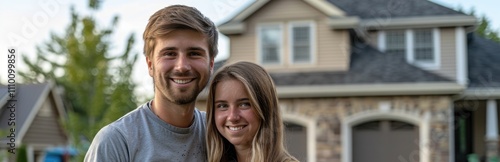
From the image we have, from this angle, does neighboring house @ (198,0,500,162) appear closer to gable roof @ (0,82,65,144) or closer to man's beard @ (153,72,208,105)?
gable roof @ (0,82,65,144)

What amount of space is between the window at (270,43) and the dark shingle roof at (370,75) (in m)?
0.33

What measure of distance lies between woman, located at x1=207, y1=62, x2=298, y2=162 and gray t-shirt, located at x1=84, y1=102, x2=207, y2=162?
82 mm

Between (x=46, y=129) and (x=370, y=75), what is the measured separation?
8910 millimetres

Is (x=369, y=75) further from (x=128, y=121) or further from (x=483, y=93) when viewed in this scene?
(x=128, y=121)

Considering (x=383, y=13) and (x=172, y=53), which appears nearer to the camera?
(x=172, y=53)

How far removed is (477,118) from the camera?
56.0ft

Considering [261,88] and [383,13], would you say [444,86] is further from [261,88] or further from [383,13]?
[261,88]

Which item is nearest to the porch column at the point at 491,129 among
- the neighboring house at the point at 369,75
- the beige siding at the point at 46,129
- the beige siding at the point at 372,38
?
the neighboring house at the point at 369,75

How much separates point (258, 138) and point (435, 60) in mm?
13372

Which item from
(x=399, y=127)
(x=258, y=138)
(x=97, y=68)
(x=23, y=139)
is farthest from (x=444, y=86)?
(x=258, y=138)

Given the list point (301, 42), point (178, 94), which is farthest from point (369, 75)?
point (178, 94)

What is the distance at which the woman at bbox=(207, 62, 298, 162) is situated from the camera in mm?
2910


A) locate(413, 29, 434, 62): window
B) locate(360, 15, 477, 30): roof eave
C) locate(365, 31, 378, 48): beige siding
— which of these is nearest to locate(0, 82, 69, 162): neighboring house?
locate(365, 31, 378, 48): beige siding

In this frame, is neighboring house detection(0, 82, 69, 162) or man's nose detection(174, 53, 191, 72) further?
neighboring house detection(0, 82, 69, 162)
